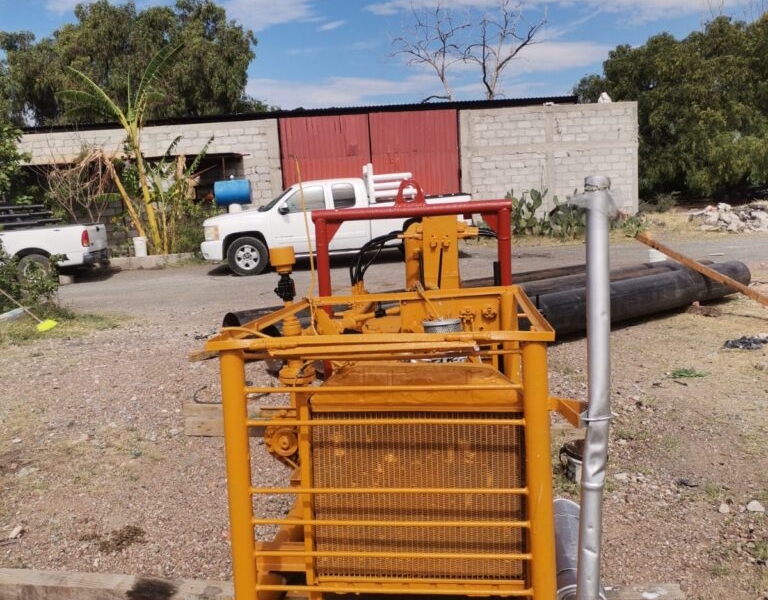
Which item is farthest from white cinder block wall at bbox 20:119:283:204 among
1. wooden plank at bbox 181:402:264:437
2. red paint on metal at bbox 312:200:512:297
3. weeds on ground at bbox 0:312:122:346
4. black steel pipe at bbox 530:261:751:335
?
wooden plank at bbox 181:402:264:437

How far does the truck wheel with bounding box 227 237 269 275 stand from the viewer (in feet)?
47.7

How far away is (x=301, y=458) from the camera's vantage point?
7.25 ft

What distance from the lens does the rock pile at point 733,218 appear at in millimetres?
18062

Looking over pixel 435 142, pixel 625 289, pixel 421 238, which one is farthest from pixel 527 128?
pixel 421 238

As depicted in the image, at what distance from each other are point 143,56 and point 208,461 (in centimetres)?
3029

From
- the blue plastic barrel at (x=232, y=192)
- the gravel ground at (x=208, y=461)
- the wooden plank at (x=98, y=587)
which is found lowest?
the gravel ground at (x=208, y=461)

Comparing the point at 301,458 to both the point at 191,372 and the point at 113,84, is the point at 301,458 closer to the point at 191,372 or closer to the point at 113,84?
the point at 191,372

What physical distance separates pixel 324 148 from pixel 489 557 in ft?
58.8

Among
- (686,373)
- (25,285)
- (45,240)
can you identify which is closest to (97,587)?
(686,373)

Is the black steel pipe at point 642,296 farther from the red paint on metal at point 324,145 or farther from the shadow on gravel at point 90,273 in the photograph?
the red paint on metal at point 324,145

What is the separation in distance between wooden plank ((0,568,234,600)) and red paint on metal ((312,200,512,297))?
1440mm

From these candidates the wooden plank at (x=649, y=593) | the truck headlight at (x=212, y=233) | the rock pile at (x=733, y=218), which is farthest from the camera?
the rock pile at (x=733, y=218)

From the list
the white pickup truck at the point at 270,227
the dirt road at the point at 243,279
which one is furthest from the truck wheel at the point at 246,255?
the dirt road at the point at 243,279

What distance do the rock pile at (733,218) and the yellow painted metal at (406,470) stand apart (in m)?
17.7
